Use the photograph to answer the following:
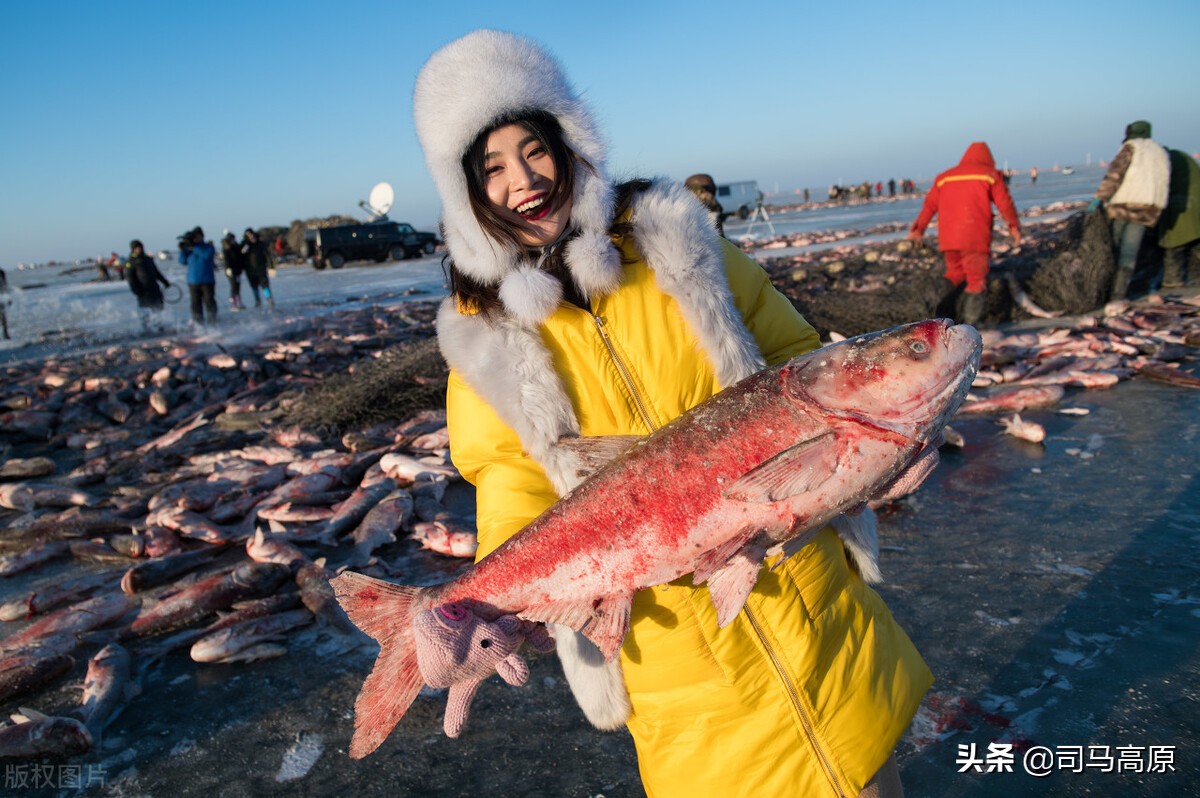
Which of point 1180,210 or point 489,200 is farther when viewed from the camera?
point 1180,210

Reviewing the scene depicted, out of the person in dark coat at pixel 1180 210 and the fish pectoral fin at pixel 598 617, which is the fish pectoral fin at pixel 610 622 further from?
the person in dark coat at pixel 1180 210

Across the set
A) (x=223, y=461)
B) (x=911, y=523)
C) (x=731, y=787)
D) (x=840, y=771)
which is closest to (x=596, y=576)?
(x=731, y=787)

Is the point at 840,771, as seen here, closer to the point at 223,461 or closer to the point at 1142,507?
the point at 1142,507

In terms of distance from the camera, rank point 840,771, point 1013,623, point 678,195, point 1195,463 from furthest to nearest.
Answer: point 1195,463 < point 1013,623 < point 678,195 < point 840,771

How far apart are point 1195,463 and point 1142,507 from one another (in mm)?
970

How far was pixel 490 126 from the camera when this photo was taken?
6.41 feet

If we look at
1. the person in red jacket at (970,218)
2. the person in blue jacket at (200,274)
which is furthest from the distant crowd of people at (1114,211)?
the person in blue jacket at (200,274)

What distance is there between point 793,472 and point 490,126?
1.24 meters

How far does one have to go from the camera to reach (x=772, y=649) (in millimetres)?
1799

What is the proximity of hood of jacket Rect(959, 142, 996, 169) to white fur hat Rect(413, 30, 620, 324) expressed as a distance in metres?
9.88

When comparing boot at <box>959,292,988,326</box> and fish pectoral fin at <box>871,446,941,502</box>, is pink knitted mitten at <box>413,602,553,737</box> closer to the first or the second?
fish pectoral fin at <box>871,446,941,502</box>

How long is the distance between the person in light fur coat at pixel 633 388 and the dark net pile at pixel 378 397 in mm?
6325

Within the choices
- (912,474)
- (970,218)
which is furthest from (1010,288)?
(912,474)

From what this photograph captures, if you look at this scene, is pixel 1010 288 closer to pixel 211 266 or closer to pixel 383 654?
pixel 383 654
